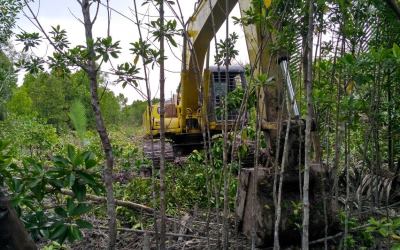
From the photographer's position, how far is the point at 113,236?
258 centimetres

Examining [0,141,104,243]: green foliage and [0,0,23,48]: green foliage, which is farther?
[0,0,23,48]: green foliage

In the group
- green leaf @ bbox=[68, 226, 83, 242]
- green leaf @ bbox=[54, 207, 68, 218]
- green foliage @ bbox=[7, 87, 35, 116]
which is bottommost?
green leaf @ bbox=[68, 226, 83, 242]

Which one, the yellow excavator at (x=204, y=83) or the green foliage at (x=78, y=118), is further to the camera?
the yellow excavator at (x=204, y=83)

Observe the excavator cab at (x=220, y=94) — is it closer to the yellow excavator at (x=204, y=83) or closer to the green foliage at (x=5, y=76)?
the yellow excavator at (x=204, y=83)

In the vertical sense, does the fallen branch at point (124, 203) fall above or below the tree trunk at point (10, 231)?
below

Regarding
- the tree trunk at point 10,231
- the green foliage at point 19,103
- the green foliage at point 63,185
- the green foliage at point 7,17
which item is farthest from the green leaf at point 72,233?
the green foliage at point 19,103

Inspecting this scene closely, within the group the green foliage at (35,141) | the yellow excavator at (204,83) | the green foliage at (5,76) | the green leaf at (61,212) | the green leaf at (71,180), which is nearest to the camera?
the green leaf at (71,180)

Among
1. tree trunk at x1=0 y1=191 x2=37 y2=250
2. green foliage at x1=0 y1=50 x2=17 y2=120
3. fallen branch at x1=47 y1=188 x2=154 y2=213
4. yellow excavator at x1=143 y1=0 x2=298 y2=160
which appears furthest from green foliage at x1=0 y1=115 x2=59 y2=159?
tree trunk at x1=0 y1=191 x2=37 y2=250

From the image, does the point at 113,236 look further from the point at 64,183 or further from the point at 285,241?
the point at 285,241

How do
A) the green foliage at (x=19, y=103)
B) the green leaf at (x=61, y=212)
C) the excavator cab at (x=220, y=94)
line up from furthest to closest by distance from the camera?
the green foliage at (x=19, y=103), the excavator cab at (x=220, y=94), the green leaf at (x=61, y=212)

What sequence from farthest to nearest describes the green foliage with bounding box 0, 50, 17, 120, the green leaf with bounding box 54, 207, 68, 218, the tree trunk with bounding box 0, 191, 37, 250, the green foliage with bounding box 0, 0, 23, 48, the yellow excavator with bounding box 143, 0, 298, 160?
the green foliage with bounding box 0, 0, 23, 48 < the green foliage with bounding box 0, 50, 17, 120 < the yellow excavator with bounding box 143, 0, 298, 160 < the green leaf with bounding box 54, 207, 68, 218 < the tree trunk with bounding box 0, 191, 37, 250

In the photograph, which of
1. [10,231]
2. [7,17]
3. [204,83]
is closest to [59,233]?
[10,231]

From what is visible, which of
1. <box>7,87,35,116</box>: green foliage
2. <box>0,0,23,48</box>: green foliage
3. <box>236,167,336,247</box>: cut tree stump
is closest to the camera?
<box>236,167,336,247</box>: cut tree stump

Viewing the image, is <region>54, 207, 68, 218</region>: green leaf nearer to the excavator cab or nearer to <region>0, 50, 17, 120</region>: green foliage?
<region>0, 50, 17, 120</region>: green foliage
